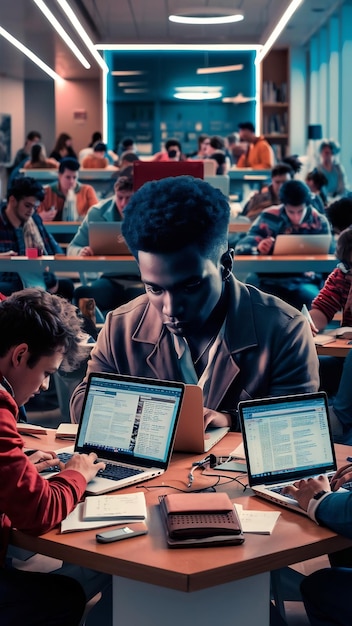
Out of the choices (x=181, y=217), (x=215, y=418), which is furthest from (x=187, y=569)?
(x=181, y=217)

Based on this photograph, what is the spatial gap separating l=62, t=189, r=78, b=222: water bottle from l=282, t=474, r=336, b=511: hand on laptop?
23.5 feet

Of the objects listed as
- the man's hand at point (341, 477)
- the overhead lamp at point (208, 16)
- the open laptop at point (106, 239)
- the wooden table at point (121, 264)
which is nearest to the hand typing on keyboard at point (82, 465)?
the man's hand at point (341, 477)

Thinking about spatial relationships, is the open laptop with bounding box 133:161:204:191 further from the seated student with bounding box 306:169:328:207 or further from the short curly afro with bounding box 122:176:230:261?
the seated student with bounding box 306:169:328:207

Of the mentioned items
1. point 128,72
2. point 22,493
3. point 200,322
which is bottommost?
point 22,493

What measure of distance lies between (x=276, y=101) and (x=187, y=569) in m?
16.6

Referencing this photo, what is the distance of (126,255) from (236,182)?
19.5 ft

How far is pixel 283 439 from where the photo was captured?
8.02 feet

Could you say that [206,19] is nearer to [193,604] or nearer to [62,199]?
[62,199]

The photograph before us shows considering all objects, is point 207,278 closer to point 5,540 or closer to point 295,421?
point 295,421

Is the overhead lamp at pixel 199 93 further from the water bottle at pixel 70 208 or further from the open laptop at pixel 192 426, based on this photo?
the open laptop at pixel 192 426

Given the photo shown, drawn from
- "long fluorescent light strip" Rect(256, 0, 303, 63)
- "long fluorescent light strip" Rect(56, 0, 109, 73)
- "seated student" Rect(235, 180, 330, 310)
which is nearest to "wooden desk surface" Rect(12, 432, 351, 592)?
"seated student" Rect(235, 180, 330, 310)

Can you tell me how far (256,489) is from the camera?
2.39 meters

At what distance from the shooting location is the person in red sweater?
2.12m

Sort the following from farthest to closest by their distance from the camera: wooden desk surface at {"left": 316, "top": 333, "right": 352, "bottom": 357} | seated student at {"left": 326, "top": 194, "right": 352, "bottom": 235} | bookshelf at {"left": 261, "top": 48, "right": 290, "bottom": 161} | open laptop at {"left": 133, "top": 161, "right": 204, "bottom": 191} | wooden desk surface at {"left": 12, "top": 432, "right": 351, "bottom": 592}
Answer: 1. bookshelf at {"left": 261, "top": 48, "right": 290, "bottom": 161}
2. seated student at {"left": 326, "top": 194, "right": 352, "bottom": 235}
3. open laptop at {"left": 133, "top": 161, "right": 204, "bottom": 191}
4. wooden desk surface at {"left": 316, "top": 333, "right": 352, "bottom": 357}
5. wooden desk surface at {"left": 12, "top": 432, "right": 351, "bottom": 592}
